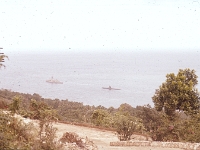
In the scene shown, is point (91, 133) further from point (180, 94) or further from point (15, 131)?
point (15, 131)

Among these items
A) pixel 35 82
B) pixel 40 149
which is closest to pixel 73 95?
pixel 35 82

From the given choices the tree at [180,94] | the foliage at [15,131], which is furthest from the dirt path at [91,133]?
the foliage at [15,131]

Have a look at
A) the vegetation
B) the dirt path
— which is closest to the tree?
the vegetation

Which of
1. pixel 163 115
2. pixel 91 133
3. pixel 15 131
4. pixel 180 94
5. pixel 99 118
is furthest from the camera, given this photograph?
pixel 99 118

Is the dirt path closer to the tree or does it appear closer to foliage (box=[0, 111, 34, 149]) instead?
the tree

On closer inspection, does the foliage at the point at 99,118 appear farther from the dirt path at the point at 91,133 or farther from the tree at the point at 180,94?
the tree at the point at 180,94

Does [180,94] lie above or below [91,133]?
above

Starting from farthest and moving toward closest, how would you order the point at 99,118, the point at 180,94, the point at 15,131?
the point at 99,118 < the point at 180,94 < the point at 15,131

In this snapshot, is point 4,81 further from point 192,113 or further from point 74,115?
point 192,113

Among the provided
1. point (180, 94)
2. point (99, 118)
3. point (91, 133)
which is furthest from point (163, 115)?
point (99, 118)
